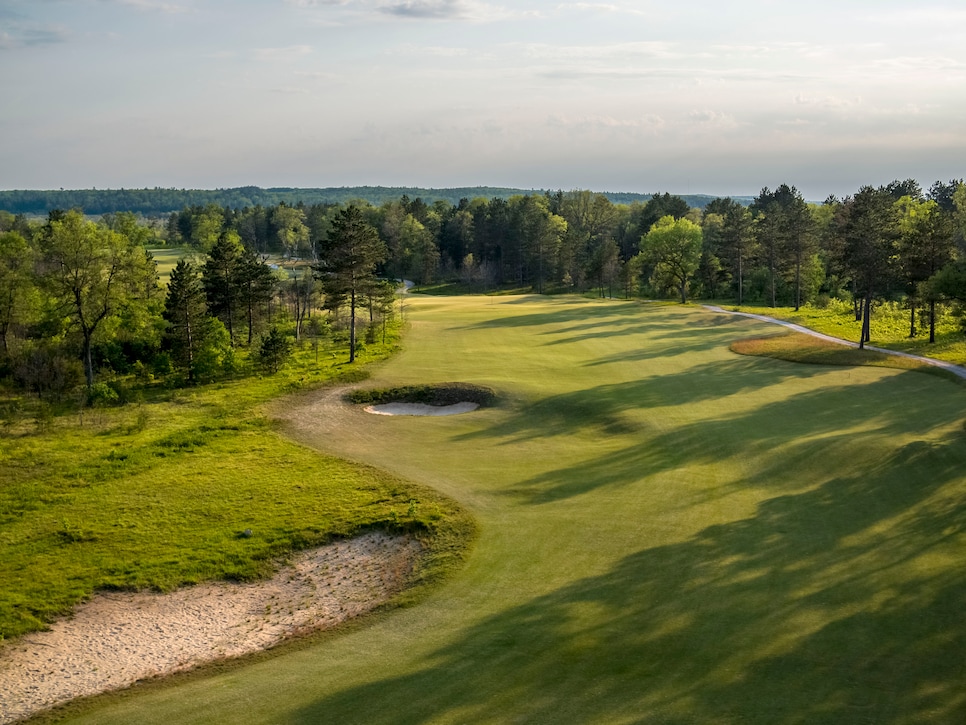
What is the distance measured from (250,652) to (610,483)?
1527 centimetres

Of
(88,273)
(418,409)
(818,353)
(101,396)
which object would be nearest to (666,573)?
(418,409)

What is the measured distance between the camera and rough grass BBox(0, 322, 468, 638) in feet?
77.1

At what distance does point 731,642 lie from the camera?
17688mm

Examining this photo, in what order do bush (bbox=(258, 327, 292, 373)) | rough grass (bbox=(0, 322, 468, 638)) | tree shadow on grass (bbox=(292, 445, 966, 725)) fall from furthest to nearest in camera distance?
bush (bbox=(258, 327, 292, 373)) → rough grass (bbox=(0, 322, 468, 638)) → tree shadow on grass (bbox=(292, 445, 966, 725))

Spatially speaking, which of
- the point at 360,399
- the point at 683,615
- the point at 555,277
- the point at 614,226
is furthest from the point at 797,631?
the point at 614,226

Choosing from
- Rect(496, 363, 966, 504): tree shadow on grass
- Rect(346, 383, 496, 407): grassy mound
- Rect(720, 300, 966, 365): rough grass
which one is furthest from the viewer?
Rect(720, 300, 966, 365): rough grass

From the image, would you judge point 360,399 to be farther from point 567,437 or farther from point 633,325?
point 633,325

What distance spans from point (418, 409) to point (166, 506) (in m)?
17.7

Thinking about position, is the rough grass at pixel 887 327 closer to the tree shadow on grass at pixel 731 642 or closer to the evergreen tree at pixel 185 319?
the tree shadow on grass at pixel 731 642

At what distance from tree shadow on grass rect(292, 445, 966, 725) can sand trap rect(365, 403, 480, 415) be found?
2068 centimetres

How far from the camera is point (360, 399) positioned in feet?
147

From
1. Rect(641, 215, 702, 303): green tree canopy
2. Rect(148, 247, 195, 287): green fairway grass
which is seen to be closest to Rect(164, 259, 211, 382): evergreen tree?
Rect(148, 247, 195, 287): green fairway grass

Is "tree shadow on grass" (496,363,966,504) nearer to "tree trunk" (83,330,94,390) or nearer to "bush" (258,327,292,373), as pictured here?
"bush" (258,327,292,373)

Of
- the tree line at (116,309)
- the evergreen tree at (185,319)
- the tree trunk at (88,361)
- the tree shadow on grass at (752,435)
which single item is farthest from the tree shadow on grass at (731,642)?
the evergreen tree at (185,319)
